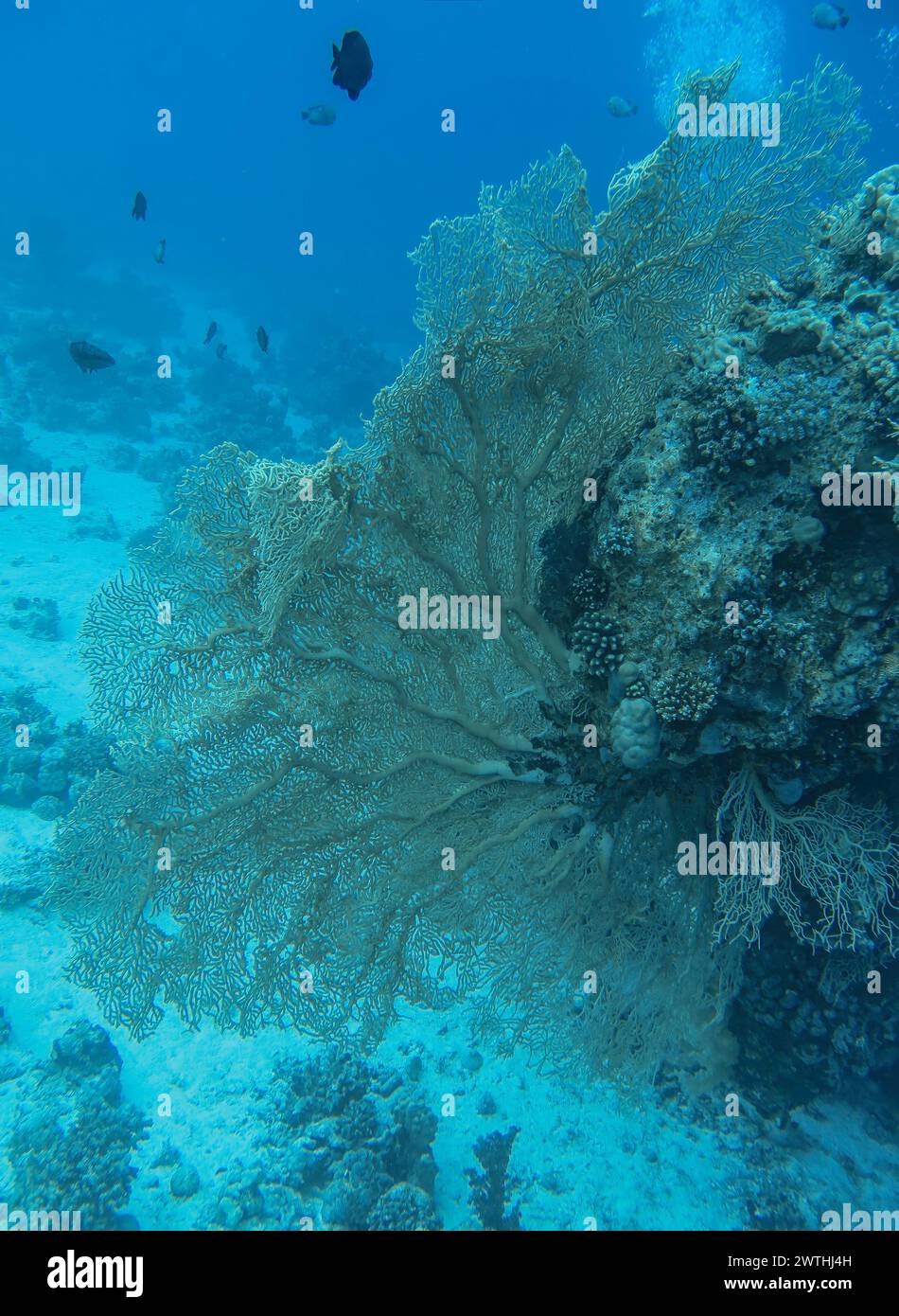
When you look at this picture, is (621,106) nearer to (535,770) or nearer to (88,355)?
(88,355)

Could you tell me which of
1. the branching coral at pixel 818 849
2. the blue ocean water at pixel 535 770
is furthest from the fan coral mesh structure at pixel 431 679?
the branching coral at pixel 818 849

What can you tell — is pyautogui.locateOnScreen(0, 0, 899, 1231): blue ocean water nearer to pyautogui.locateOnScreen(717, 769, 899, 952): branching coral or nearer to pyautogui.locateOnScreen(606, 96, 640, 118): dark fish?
pyautogui.locateOnScreen(717, 769, 899, 952): branching coral

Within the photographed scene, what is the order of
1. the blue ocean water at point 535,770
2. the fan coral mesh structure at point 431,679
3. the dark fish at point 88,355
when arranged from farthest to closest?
the dark fish at point 88,355, the fan coral mesh structure at point 431,679, the blue ocean water at point 535,770

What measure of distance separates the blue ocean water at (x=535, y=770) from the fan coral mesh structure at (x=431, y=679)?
0.03m

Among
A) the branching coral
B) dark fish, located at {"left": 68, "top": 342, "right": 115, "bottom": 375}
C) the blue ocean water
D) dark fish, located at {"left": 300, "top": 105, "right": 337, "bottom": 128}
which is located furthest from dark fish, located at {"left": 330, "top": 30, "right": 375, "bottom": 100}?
dark fish, located at {"left": 300, "top": 105, "right": 337, "bottom": 128}

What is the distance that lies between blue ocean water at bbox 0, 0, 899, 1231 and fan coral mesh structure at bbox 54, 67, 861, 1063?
28 mm

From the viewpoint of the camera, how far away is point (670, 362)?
4566 millimetres

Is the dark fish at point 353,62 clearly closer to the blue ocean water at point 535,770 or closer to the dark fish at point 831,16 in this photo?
the blue ocean water at point 535,770

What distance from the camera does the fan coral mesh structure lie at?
452 centimetres

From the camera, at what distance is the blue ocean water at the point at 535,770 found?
3969 mm

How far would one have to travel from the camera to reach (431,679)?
493cm

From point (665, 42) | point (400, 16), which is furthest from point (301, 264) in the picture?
point (400, 16)
